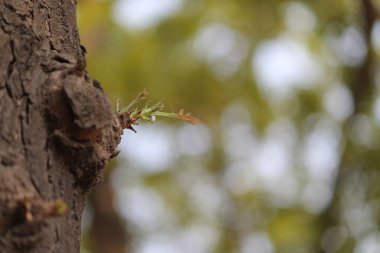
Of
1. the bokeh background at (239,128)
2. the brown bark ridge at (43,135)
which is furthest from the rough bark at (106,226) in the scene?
the brown bark ridge at (43,135)

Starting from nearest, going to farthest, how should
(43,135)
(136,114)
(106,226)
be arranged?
(43,135), (136,114), (106,226)

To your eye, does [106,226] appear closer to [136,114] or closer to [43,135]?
[136,114]

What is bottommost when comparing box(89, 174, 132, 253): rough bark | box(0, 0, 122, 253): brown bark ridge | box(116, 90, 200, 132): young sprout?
box(0, 0, 122, 253): brown bark ridge

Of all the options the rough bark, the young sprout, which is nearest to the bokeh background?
the rough bark

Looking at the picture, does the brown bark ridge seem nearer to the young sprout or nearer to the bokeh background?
the young sprout

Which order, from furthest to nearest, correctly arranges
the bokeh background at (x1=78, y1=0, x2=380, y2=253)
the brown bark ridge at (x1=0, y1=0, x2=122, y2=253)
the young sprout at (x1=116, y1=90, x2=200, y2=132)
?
the bokeh background at (x1=78, y1=0, x2=380, y2=253), the young sprout at (x1=116, y1=90, x2=200, y2=132), the brown bark ridge at (x1=0, y1=0, x2=122, y2=253)

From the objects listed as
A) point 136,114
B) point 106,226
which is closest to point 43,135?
point 136,114

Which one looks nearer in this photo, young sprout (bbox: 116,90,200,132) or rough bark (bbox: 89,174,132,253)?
young sprout (bbox: 116,90,200,132)

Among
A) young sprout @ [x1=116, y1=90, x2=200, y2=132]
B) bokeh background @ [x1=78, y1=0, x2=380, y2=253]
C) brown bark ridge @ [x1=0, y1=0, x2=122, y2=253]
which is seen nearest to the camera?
brown bark ridge @ [x1=0, y1=0, x2=122, y2=253]

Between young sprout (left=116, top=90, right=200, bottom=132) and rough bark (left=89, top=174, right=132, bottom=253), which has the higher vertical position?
rough bark (left=89, top=174, right=132, bottom=253)
